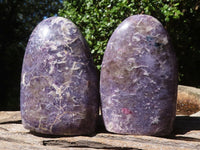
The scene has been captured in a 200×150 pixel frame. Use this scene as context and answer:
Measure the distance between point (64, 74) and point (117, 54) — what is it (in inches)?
23.1

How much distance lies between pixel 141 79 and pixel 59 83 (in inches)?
33.1

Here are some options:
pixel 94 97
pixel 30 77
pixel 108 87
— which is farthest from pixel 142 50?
pixel 30 77

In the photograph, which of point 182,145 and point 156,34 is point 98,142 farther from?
point 156,34

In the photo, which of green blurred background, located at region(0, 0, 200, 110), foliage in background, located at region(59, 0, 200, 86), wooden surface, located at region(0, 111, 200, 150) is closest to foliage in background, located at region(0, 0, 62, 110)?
green blurred background, located at region(0, 0, 200, 110)

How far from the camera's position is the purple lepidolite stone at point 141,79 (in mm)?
2930

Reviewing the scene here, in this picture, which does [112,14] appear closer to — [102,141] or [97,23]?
Result: [97,23]

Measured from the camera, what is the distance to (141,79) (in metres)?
2.93

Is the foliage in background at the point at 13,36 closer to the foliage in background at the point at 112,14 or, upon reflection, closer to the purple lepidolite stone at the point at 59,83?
the foliage in background at the point at 112,14

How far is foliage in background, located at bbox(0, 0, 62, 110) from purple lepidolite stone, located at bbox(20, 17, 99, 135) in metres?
6.89

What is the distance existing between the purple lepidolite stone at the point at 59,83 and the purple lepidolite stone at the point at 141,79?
0.88ft

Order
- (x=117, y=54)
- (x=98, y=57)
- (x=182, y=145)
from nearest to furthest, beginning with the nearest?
(x=182, y=145) → (x=117, y=54) → (x=98, y=57)

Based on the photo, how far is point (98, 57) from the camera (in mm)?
5773

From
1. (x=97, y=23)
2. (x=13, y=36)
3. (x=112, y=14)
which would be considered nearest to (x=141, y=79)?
A: (x=112, y=14)

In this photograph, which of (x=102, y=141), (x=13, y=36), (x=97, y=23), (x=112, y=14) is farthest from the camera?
(x=13, y=36)
